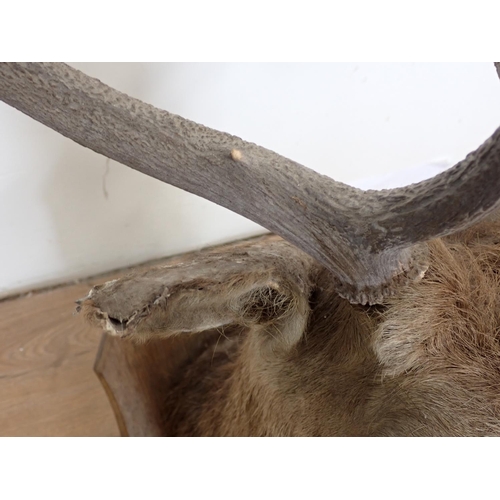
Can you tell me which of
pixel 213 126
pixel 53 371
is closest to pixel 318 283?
pixel 213 126

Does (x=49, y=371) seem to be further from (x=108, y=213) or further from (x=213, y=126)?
(x=213, y=126)

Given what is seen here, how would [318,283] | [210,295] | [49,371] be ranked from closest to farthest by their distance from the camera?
[210,295], [318,283], [49,371]

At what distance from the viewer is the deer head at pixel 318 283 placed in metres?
0.73

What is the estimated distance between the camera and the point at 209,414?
1449mm

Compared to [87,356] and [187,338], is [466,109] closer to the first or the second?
[187,338]

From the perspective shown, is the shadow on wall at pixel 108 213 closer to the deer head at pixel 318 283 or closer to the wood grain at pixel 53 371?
the wood grain at pixel 53 371

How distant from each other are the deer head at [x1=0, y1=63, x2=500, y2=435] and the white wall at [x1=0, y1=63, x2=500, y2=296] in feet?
1.67

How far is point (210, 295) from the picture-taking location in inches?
32.9

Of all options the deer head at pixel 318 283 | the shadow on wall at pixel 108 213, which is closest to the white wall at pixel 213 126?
the shadow on wall at pixel 108 213

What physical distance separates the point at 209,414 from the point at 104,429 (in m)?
0.29

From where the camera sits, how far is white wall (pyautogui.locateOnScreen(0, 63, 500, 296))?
51.5 inches

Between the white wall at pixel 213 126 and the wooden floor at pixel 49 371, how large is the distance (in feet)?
0.23

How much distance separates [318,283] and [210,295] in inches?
9.8

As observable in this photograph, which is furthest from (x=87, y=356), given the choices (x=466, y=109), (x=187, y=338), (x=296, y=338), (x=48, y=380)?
(x=466, y=109)
